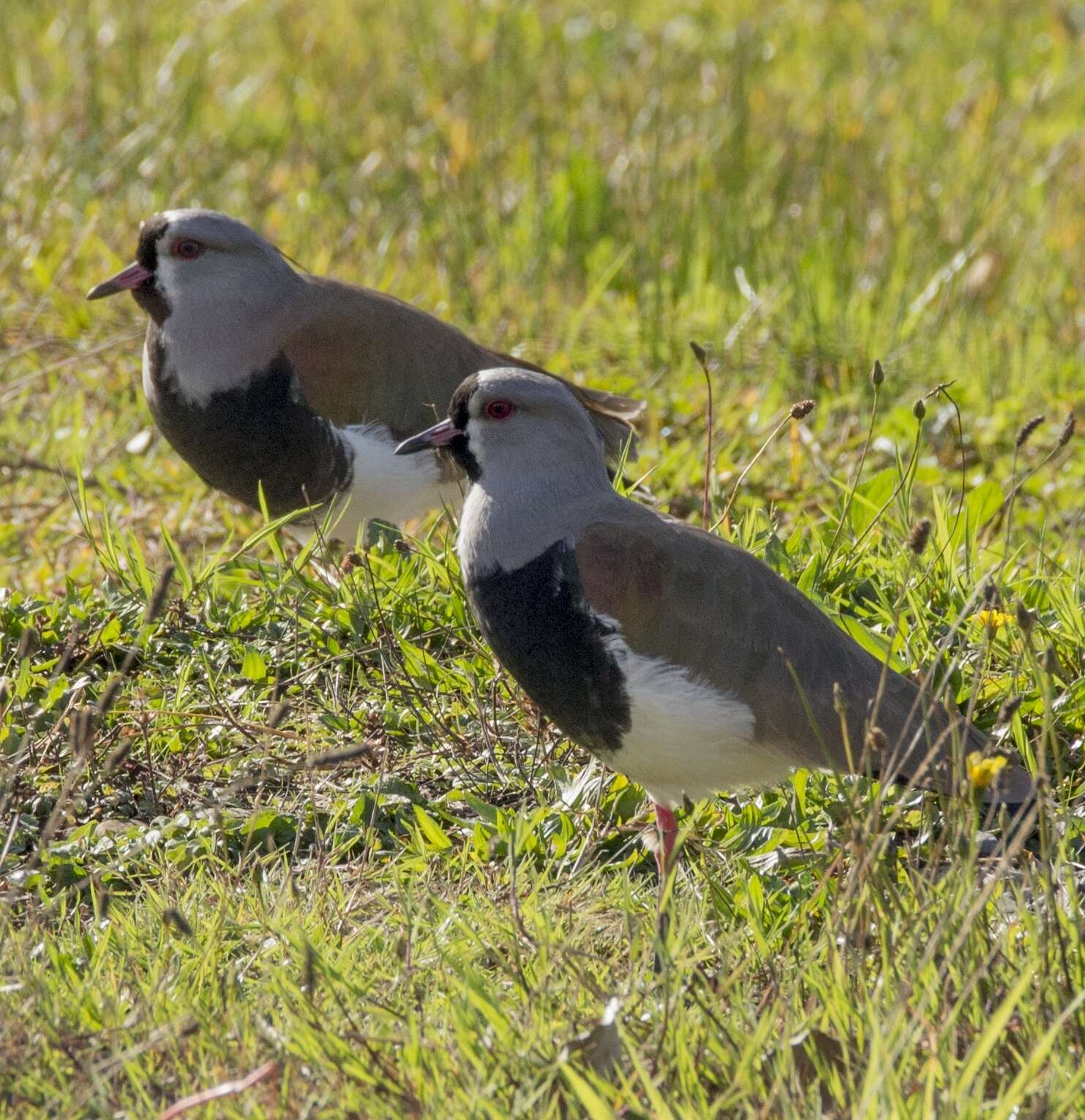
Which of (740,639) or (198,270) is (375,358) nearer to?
(198,270)

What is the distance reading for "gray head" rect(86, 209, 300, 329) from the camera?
4371 millimetres

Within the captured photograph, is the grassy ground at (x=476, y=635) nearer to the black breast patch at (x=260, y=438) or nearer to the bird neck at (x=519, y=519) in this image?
the black breast patch at (x=260, y=438)

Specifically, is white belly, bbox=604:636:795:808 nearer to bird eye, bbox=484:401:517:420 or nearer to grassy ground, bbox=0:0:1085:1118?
grassy ground, bbox=0:0:1085:1118

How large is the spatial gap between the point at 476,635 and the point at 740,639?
90 cm

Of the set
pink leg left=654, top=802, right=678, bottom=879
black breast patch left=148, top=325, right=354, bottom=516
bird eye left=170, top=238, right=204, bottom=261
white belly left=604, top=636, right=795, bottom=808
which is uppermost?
bird eye left=170, top=238, right=204, bottom=261

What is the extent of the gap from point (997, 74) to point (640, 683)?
624 centimetres

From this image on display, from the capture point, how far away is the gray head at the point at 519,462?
3217 mm

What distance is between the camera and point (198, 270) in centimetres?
440

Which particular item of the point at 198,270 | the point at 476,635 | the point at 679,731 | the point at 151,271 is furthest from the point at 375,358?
the point at 679,731

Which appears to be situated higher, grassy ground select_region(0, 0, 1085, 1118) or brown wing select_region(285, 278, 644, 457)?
brown wing select_region(285, 278, 644, 457)

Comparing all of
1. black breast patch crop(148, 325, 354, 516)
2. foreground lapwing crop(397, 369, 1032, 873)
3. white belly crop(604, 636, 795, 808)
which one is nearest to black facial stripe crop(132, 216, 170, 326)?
black breast patch crop(148, 325, 354, 516)

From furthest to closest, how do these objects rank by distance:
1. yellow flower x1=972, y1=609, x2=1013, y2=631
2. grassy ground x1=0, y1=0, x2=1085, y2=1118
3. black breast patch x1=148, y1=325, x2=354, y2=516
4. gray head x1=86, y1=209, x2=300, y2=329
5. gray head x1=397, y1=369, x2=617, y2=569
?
gray head x1=86, y1=209, x2=300, y2=329 < black breast patch x1=148, y1=325, x2=354, y2=516 < yellow flower x1=972, y1=609, x2=1013, y2=631 < gray head x1=397, y1=369, x2=617, y2=569 < grassy ground x1=0, y1=0, x2=1085, y2=1118

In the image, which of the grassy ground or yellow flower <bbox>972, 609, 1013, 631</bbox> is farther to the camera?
yellow flower <bbox>972, 609, 1013, 631</bbox>

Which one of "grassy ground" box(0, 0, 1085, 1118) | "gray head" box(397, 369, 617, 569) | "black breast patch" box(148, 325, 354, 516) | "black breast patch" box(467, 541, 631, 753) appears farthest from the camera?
"black breast patch" box(148, 325, 354, 516)
